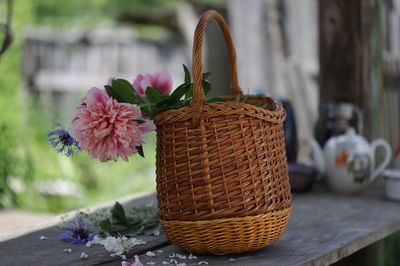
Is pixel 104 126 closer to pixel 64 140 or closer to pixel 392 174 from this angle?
pixel 64 140

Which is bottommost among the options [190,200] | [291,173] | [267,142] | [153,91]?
[291,173]

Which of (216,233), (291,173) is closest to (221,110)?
(216,233)

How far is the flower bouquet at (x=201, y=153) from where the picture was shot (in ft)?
4.53

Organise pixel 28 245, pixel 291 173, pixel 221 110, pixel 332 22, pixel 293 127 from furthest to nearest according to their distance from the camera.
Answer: pixel 332 22 → pixel 293 127 → pixel 291 173 → pixel 28 245 → pixel 221 110

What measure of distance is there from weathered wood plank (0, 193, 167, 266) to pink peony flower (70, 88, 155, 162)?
263mm

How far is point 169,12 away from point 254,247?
194 inches

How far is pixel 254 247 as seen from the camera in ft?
4.83

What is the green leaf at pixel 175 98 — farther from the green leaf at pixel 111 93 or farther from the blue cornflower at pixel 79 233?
the blue cornflower at pixel 79 233

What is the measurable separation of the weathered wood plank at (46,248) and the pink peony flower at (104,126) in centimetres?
26

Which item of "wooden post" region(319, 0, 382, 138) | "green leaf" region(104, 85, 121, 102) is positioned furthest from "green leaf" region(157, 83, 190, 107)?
"wooden post" region(319, 0, 382, 138)

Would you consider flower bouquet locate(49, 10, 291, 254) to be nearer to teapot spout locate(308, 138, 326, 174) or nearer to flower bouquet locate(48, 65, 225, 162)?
flower bouquet locate(48, 65, 225, 162)

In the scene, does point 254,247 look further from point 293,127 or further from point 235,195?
point 293,127

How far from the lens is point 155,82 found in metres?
1.60

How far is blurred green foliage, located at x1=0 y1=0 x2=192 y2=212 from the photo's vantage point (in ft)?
14.7
